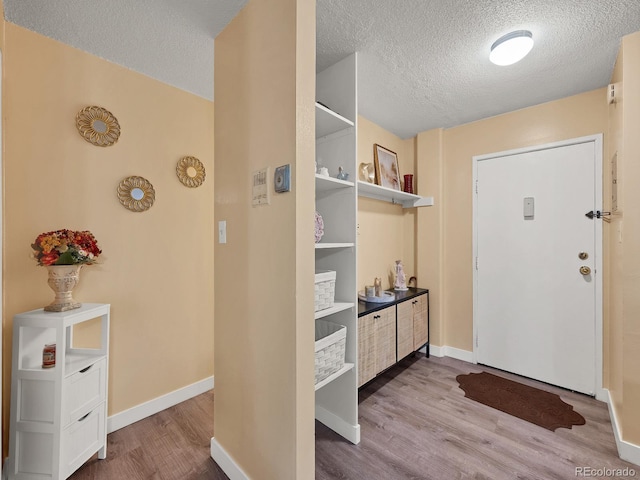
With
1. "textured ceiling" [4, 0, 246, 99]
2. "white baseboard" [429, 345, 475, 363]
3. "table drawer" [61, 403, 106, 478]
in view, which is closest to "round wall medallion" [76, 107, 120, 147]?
"textured ceiling" [4, 0, 246, 99]

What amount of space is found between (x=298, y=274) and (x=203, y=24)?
4.94 feet

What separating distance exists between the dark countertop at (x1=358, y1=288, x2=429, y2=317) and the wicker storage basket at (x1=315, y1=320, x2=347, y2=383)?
Result: 0.32 meters

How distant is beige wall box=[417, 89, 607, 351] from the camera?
2.70 meters

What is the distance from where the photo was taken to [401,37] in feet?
5.80

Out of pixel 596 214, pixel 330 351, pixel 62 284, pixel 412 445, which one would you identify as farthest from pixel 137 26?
pixel 596 214

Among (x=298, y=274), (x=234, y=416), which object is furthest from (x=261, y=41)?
(x=234, y=416)

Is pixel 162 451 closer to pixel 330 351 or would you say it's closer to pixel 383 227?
pixel 330 351

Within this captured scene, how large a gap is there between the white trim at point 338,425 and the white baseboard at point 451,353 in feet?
5.52

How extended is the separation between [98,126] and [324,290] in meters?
1.77

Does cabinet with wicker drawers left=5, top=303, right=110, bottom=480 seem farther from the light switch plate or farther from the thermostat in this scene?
the thermostat

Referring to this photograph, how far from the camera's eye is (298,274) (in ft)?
4.00

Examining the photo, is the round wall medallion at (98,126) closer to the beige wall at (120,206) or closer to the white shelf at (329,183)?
the beige wall at (120,206)

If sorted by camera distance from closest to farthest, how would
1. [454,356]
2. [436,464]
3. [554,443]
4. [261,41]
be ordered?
[261,41] < [436,464] < [554,443] < [454,356]

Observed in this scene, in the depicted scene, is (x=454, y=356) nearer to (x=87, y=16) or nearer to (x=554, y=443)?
(x=554, y=443)
